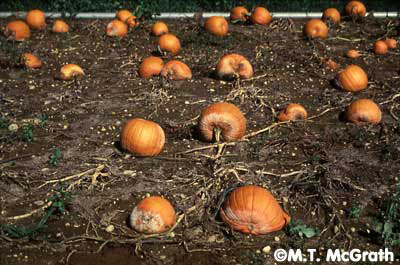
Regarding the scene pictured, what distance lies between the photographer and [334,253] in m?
4.77

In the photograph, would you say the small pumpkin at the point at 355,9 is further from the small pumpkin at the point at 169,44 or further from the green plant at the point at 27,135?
the green plant at the point at 27,135

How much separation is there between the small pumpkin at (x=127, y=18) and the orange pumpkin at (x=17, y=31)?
4.72ft

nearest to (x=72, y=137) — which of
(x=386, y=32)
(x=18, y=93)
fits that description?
(x=18, y=93)

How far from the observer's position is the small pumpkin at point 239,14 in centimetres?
1005

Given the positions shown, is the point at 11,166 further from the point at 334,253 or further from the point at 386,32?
the point at 386,32

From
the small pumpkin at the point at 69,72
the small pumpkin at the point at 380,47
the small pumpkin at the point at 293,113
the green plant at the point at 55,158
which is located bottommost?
the green plant at the point at 55,158

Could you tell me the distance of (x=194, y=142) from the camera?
6316 millimetres

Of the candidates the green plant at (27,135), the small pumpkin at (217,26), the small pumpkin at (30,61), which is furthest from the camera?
the small pumpkin at (217,26)

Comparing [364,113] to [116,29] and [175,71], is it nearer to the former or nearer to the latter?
[175,71]

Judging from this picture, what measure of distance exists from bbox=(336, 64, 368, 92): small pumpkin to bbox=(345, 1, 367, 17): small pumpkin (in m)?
2.98

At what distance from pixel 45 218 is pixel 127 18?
5402mm

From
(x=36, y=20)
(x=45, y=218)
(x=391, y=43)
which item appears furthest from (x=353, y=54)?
(x=45, y=218)

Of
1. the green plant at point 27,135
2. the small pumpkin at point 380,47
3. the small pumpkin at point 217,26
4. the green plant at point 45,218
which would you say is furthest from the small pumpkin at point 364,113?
the green plant at point 27,135

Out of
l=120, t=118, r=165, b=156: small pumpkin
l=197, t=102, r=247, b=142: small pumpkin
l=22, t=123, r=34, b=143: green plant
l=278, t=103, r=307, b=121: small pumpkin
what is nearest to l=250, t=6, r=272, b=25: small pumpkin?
l=278, t=103, r=307, b=121: small pumpkin
